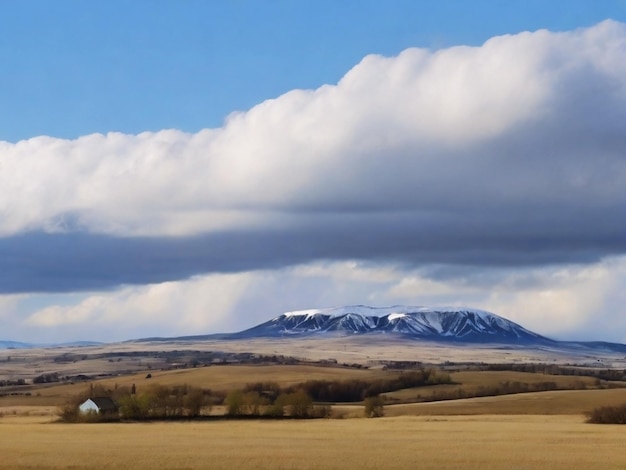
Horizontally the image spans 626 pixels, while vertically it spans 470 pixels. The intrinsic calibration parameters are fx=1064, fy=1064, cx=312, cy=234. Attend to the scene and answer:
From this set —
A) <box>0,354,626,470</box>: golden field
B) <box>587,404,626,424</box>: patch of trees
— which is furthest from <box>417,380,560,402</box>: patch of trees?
<box>587,404,626,424</box>: patch of trees

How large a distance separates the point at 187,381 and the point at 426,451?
12435cm

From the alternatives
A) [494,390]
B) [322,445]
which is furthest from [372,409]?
[494,390]

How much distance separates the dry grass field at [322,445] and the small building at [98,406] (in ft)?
40.2

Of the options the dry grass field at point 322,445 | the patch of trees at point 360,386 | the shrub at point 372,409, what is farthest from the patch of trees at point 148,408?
the patch of trees at point 360,386

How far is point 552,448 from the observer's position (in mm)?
65750

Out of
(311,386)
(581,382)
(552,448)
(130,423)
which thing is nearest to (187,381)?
(311,386)

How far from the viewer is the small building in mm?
109312

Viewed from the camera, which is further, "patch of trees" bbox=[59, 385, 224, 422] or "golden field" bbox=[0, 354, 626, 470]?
"patch of trees" bbox=[59, 385, 224, 422]

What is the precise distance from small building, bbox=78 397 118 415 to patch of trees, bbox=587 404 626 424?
4830 centimetres

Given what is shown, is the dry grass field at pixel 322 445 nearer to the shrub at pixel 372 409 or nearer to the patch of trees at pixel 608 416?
the patch of trees at pixel 608 416

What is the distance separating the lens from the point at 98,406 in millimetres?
110938

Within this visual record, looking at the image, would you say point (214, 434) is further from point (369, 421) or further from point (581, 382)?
point (581, 382)

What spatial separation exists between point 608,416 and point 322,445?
4166cm

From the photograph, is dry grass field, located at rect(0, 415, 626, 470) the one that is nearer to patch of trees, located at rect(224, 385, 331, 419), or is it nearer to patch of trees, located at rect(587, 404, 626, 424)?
patch of trees, located at rect(587, 404, 626, 424)
